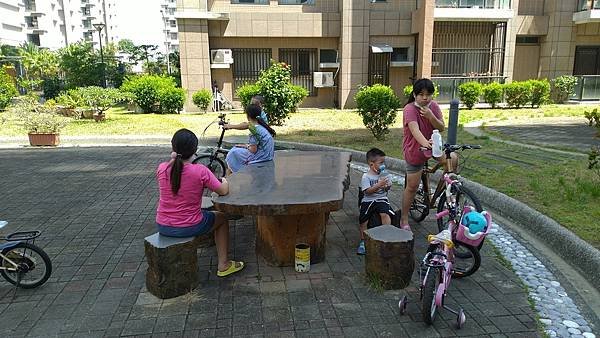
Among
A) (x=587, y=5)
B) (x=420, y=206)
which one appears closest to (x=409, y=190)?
(x=420, y=206)

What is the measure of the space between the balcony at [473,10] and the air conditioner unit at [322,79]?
4961mm

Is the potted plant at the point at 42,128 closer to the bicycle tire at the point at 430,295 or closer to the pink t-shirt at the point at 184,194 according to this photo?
the pink t-shirt at the point at 184,194

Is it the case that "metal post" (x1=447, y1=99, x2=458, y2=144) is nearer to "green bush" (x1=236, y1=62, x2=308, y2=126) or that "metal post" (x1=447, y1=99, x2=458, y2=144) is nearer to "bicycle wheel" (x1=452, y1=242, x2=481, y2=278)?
"bicycle wheel" (x1=452, y1=242, x2=481, y2=278)

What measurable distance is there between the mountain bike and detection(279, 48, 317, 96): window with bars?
55.6ft

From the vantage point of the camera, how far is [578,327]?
3.27 meters

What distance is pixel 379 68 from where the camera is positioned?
20234 millimetres

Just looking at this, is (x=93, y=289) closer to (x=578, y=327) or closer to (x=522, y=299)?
(x=522, y=299)

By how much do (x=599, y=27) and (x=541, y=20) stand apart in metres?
2.76

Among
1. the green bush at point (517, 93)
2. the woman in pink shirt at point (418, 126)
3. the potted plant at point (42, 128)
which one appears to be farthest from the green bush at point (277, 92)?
the green bush at point (517, 93)

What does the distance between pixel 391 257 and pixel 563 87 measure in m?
19.0

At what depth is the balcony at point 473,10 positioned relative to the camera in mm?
18375

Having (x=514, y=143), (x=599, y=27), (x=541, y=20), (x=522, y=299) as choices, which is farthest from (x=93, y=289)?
(x=599, y=27)

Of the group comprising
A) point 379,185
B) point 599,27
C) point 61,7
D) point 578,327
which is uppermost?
point 61,7

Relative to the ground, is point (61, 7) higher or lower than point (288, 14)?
higher
